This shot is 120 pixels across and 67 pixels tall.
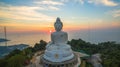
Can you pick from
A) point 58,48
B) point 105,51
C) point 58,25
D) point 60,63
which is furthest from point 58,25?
point 105,51

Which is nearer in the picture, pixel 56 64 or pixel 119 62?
pixel 56 64

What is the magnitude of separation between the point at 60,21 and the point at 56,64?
5551 millimetres

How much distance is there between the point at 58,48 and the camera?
1938 cm

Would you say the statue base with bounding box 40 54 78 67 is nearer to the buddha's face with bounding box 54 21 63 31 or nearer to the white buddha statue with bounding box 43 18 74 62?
the white buddha statue with bounding box 43 18 74 62

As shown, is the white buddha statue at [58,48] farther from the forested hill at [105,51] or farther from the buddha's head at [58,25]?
the forested hill at [105,51]

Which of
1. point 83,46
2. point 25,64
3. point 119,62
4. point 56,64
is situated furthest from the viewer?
point 83,46

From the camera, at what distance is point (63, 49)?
19.4m

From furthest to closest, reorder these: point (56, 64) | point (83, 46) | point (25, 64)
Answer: point (83, 46)
point (25, 64)
point (56, 64)

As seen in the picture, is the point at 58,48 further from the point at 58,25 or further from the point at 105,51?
the point at 105,51

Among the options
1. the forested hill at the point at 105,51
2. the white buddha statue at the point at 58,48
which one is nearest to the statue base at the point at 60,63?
the white buddha statue at the point at 58,48

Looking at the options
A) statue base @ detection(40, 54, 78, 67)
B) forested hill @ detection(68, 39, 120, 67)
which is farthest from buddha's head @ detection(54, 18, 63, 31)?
forested hill @ detection(68, 39, 120, 67)

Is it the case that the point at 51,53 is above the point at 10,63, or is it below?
above

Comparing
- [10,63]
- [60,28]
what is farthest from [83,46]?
[10,63]

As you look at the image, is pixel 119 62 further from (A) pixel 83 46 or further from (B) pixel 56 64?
(A) pixel 83 46
